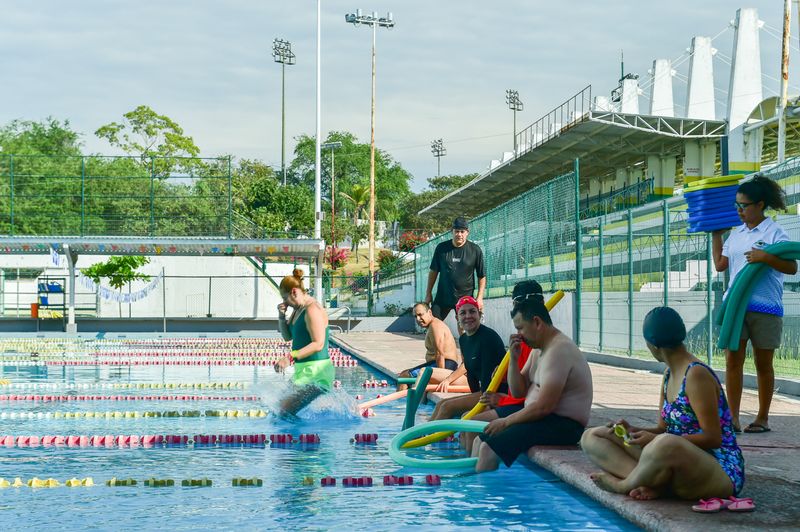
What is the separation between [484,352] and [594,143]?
32110 millimetres

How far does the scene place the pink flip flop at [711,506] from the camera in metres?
4.55

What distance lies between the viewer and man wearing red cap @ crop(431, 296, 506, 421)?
7.78 m

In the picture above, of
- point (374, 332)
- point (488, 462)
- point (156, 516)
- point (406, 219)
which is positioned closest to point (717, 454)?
point (488, 462)

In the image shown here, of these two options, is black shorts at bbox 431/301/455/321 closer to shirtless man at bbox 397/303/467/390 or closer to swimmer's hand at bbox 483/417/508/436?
shirtless man at bbox 397/303/467/390

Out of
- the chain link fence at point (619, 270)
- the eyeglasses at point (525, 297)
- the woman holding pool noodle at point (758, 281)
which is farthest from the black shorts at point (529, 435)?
the chain link fence at point (619, 270)

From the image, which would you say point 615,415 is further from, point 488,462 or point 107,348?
point 107,348

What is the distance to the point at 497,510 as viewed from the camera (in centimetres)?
579

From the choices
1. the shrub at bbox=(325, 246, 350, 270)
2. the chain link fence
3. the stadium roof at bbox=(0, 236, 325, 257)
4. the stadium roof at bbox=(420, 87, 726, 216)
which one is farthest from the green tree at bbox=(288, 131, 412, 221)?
the chain link fence

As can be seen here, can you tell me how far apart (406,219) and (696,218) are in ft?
321

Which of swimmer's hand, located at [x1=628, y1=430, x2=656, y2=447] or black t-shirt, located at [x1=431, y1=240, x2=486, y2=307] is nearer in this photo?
swimmer's hand, located at [x1=628, y1=430, x2=656, y2=447]

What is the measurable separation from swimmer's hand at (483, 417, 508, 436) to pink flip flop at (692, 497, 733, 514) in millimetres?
1909

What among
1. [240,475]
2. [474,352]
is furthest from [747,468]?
[240,475]

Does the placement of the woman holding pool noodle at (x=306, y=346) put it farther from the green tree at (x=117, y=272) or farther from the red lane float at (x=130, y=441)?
the green tree at (x=117, y=272)

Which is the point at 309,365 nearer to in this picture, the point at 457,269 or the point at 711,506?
the point at 457,269
